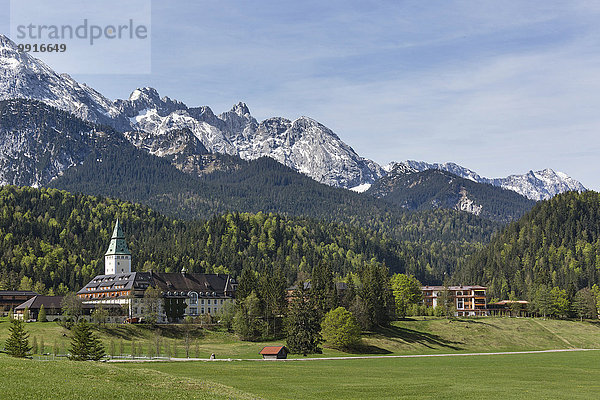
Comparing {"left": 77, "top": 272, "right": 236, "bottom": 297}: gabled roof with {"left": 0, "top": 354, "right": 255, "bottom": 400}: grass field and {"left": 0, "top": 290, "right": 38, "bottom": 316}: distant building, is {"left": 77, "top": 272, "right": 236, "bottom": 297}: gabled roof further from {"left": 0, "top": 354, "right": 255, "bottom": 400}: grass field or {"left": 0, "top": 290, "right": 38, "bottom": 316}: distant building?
{"left": 0, "top": 354, "right": 255, "bottom": 400}: grass field

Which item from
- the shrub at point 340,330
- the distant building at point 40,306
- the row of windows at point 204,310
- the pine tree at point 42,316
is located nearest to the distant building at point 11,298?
the distant building at point 40,306

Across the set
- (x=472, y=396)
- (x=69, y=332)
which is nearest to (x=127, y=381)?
(x=472, y=396)

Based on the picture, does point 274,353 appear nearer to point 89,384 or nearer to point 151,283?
point 151,283

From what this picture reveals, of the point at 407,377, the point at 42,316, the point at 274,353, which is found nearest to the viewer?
the point at 407,377

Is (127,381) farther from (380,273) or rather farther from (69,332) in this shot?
(380,273)

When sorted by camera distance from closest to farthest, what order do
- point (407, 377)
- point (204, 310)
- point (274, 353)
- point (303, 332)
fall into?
point (407, 377) < point (274, 353) < point (303, 332) < point (204, 310)

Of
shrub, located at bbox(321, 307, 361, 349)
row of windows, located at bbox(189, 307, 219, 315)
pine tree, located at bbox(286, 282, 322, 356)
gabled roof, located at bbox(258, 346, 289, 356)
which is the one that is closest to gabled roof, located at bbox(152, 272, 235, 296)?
row of windows, located at bbox(189, 307, 219, 315)

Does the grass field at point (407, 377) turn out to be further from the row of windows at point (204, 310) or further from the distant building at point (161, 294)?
the row of windows at point (204, 310)

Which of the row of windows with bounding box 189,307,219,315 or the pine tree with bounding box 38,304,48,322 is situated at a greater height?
the pine tree with bounding box 38,304,48,322

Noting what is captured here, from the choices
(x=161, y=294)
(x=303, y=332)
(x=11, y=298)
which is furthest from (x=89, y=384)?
(x=11, y=298)

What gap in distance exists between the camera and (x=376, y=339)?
15925 cm

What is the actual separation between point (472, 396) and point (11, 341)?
60.1 meters

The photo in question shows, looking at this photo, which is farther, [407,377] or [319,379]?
[407,377]

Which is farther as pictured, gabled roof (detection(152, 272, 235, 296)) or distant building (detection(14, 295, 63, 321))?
gabled roof (detection(152, 272, 235, 296))
